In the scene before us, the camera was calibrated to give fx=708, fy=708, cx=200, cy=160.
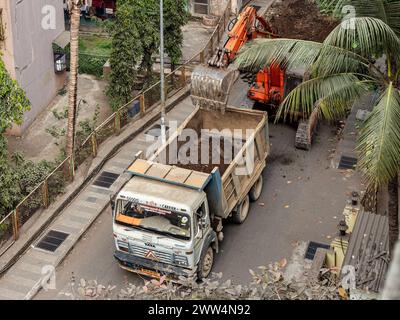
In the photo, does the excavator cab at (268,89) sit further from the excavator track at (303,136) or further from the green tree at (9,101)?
the green tree at (9,101)

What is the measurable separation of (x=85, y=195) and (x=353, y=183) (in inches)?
347

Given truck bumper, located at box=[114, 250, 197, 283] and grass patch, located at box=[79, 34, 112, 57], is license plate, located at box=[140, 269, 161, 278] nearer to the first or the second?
truck bumper, located at box=[114, 250, 197, 283]

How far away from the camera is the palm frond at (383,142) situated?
1311cm

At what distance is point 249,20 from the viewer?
23188 mm

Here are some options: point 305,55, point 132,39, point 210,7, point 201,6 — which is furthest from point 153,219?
point 201,6

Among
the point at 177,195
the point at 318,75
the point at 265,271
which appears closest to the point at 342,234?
the point at 177,195

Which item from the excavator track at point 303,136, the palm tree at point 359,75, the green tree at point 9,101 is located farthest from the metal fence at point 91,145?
the palm tree at point 359,75

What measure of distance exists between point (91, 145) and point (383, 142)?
43.0ft

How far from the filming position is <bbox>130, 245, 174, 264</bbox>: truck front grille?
18.2 m

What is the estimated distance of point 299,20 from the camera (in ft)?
107

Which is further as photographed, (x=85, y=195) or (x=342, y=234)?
(x=85, y=195)

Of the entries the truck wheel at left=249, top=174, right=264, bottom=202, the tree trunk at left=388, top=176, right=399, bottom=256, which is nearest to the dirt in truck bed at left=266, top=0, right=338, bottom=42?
the truck wheel at left=249, top=174, right=264, bottom=202

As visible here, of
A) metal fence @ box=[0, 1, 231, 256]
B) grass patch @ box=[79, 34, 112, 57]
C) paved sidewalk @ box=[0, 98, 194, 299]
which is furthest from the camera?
grass patch @ box=[79, 34, 112, 57]
